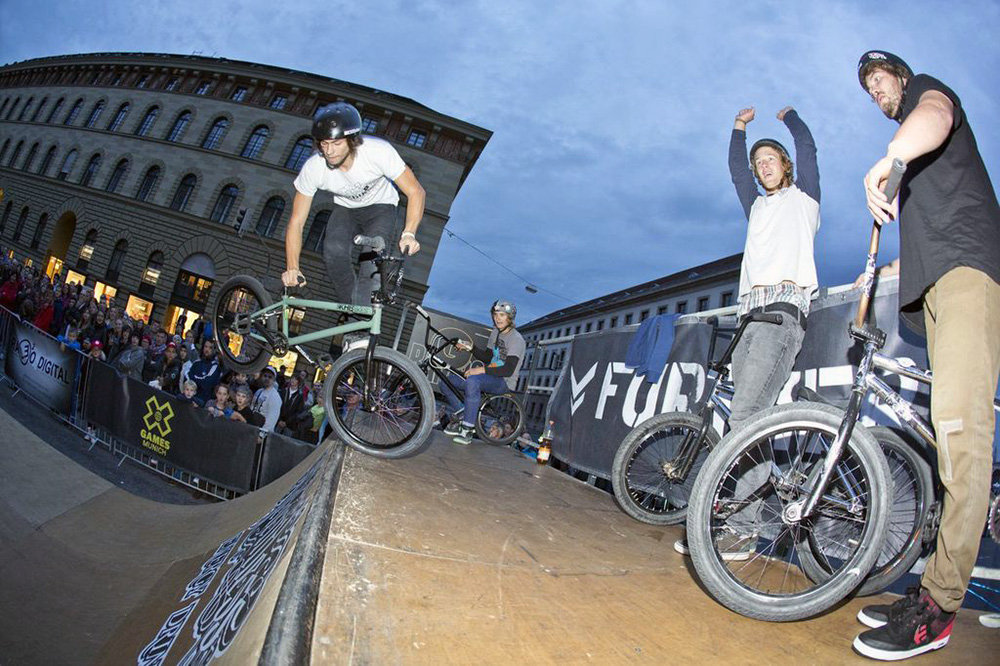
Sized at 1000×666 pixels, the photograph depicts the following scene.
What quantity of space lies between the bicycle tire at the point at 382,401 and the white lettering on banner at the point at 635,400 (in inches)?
105

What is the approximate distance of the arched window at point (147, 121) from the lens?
35162 mm

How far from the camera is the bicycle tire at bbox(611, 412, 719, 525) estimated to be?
3391 mm

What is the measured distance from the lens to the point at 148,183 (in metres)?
33.0

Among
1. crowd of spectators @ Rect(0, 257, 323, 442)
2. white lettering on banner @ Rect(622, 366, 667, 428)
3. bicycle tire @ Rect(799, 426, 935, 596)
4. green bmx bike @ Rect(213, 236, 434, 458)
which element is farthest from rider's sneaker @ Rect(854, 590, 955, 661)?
crowd of spectators @ Rect(0, 257, 323, 442)

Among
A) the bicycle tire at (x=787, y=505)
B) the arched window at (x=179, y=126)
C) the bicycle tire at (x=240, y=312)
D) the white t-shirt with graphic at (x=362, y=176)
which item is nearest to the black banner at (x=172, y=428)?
the bicycle tire at (x=240, y=312)

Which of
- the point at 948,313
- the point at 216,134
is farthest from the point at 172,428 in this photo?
the point at 216,134

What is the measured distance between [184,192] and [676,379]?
3590 centimetres

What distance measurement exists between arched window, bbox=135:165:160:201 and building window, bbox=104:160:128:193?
8.23 ft

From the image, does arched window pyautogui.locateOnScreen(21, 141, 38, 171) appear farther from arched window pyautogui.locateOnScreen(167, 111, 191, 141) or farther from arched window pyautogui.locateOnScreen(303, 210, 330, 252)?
arched window pyautogui.locateOnScreen(303, 210, 330, 252)

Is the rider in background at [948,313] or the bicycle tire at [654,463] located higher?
the rider in background at [948,313]

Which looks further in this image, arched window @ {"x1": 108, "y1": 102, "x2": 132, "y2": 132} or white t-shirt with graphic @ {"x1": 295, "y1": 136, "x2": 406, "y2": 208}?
arched window @ {"x1": 108, "y1": 102, "x2": 132, "y2": 132}

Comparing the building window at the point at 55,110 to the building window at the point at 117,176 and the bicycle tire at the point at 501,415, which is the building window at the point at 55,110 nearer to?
the building window at the point at 117,176

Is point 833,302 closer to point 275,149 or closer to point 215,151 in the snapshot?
point 275,149

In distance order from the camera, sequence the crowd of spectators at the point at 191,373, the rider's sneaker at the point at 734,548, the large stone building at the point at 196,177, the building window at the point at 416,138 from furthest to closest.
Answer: the building window at the point at 416,138 < the large stone building at the point at 196,177 < the crowd of spectators at the point at 191,373 < the rider's sneaker at the point at 734,548
